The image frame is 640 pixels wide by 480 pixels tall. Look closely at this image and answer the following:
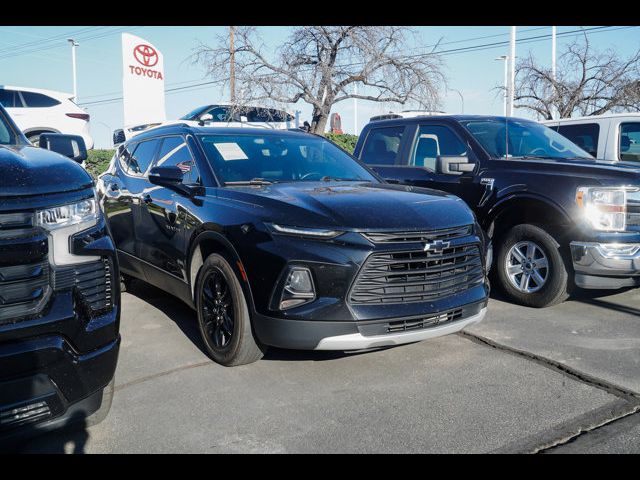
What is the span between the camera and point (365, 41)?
20578 mm

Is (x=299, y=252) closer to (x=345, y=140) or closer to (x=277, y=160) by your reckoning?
(x=277, y=160)

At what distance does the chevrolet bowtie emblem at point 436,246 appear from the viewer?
3523 millimetres

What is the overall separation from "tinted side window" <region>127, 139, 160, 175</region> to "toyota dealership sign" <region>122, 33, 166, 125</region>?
47.0 ft

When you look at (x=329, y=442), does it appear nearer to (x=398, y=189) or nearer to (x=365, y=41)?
(x=398, y=189)

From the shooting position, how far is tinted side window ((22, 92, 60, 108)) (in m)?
12.8

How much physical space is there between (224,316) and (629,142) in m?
6.46

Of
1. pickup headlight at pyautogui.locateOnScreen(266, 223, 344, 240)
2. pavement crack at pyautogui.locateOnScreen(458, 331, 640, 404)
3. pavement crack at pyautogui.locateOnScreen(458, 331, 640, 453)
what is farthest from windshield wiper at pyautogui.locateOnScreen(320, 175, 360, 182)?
pavement crack at pyautogui.locateOnScreen(458, 331, 640, 453)

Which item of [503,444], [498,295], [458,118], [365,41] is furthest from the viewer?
[365,41]

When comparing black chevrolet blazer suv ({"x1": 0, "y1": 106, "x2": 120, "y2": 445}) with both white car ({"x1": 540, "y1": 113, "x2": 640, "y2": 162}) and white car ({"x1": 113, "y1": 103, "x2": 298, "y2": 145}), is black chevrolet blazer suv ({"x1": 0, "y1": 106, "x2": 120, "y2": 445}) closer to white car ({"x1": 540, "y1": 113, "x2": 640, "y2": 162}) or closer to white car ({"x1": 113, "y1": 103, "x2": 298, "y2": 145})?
white car ({"x1": 540, "y1": 113, "x2": 640, "y2": 162})

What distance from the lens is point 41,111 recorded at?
1295cm

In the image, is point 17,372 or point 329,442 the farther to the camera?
point 329,442

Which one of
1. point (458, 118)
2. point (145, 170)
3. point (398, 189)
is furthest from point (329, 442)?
point (458, 118)

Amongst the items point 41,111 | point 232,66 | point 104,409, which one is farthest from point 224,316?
point 232,66
